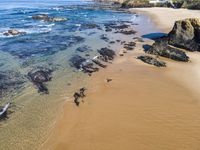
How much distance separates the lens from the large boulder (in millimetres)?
28112

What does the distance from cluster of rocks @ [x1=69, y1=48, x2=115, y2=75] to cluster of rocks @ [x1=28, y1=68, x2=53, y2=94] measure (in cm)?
256

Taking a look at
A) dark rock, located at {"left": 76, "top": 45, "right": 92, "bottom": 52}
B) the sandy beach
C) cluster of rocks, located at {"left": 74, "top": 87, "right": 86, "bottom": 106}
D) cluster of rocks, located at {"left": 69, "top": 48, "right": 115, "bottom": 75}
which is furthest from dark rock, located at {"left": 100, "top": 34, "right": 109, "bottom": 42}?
cluster of rocks, located at {"left": 74, "top": 87, "right": 86, "bottom": 106}

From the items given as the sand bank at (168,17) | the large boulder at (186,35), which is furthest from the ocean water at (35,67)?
the sand bank at (168,17)

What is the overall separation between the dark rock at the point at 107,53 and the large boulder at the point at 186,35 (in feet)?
23.0

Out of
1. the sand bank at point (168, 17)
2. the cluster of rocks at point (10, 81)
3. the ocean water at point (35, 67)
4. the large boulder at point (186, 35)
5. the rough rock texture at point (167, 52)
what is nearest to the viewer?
the ocean water at point (35, 67)

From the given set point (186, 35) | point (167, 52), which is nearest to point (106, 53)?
point (167, 52)

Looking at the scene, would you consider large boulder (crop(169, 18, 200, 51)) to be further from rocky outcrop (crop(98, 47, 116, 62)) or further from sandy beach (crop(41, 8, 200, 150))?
sandy beach (crop(41, 8, 200, 150))

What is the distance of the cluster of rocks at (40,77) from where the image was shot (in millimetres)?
17862

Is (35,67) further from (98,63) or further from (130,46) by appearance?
(130,46)

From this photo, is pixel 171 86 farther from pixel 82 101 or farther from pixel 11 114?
pixel 11 114

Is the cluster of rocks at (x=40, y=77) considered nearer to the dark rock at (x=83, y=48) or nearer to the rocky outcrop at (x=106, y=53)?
the rocky outcrop at (x=106, y=53)

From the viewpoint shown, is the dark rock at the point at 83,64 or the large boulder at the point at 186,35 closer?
the dark rock at the point at 83,64

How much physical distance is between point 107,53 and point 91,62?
2912 mm

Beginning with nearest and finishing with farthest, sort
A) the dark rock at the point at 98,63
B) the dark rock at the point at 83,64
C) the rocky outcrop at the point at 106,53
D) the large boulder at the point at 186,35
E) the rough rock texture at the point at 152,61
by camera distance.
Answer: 1. the dark rock at the point at 83,64
2. the dark rock at the point at 98,63
3. the rough rock texture at the point at 152,61
4. the rocky outcrop at the point at 106,53
5. the large boulder at the point at 186,35
